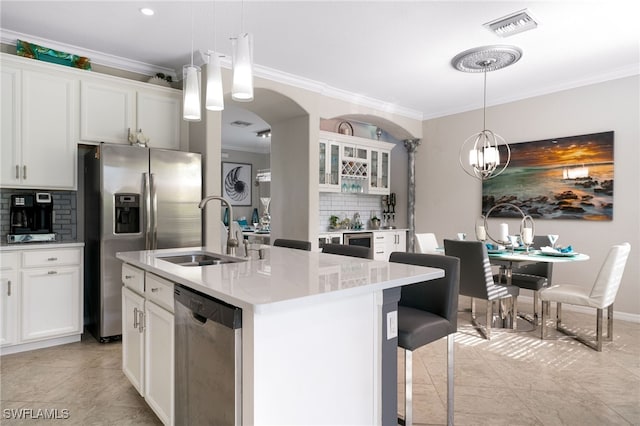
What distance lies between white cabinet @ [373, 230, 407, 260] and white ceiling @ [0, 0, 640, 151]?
7.36ft

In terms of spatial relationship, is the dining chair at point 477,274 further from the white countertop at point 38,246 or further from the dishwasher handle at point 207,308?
the white countertop at point 38,246

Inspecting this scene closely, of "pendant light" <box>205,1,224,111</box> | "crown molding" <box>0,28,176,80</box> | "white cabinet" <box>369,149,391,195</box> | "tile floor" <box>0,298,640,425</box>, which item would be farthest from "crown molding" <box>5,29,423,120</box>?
"tile floor" <box>0,298,640,425</box>

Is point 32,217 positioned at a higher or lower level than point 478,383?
higher

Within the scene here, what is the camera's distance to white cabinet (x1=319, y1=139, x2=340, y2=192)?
5.37 m

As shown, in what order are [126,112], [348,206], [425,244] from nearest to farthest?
[126,112], [425,244], [348,206]

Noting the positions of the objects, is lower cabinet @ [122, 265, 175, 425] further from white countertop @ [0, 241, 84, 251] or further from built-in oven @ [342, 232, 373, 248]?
built-in oven @ [342, 232, 373, 248]

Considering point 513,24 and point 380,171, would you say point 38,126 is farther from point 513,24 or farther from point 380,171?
point 380,171

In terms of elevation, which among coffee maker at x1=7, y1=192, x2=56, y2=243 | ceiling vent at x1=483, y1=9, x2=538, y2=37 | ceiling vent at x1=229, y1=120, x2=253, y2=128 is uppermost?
ceiling vent at x1=483, y1=9, x2=538, y2=37

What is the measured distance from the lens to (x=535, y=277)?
13.1 ft

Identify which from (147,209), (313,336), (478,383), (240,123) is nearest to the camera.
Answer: (313,336)

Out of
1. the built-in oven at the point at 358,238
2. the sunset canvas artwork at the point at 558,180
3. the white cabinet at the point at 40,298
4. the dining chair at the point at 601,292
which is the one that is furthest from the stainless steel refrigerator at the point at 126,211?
the sunset canvas artwork at the point at 558,180

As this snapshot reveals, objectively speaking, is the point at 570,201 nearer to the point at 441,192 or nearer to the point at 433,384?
the point at 441,192

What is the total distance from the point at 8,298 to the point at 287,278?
2.76m

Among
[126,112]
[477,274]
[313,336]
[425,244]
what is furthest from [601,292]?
[126,112]
